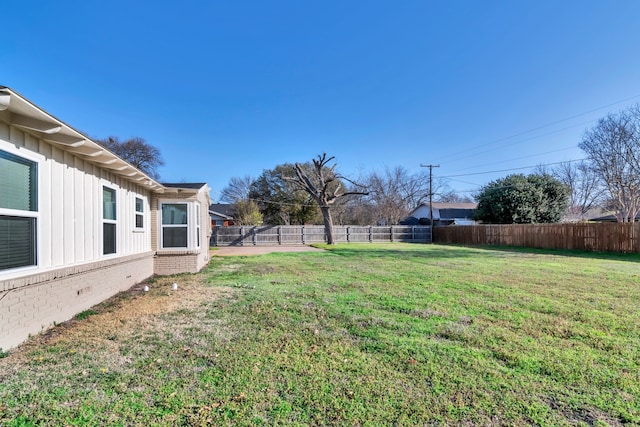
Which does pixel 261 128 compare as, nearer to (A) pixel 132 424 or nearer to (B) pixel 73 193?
(B) pixel 73 193

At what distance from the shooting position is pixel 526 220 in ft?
76.4

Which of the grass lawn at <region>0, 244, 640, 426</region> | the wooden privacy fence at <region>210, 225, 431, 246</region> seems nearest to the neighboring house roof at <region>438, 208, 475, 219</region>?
the wooden privacy fence at <region>210, 225, 431, 246</region>

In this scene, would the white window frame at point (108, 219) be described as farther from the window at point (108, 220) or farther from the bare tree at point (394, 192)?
the bare tree at point (394, 192)

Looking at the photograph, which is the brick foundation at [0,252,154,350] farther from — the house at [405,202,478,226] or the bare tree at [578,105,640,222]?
the house at [405,202,478,226]

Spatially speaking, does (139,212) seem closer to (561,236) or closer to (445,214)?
(561,236)

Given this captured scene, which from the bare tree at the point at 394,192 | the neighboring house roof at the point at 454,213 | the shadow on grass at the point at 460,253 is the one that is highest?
the bare tree at the point at 394,192

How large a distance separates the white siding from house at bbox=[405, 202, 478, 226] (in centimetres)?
3489

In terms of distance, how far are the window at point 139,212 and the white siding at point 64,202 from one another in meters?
1.29

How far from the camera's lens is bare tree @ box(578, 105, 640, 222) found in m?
21.2

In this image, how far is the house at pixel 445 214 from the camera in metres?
37.1

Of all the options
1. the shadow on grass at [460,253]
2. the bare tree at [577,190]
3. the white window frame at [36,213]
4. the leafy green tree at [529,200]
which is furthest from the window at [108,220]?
the bare tree at [577,190]

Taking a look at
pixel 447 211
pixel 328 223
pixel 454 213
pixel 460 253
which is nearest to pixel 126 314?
pixel 460 253

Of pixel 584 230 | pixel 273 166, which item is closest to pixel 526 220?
pixel 584 230

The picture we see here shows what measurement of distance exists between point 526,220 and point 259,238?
19679mm
